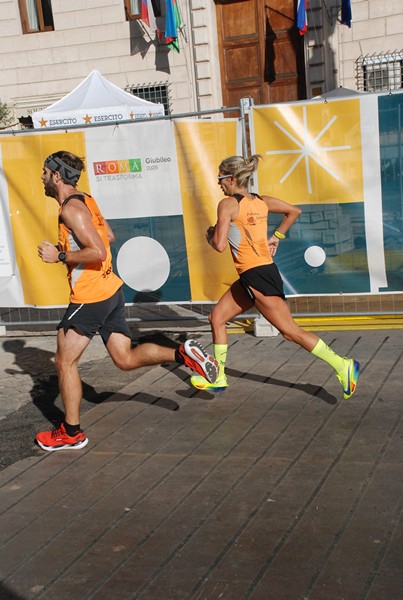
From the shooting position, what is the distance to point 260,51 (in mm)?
22250

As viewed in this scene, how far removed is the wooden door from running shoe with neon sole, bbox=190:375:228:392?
661 inches

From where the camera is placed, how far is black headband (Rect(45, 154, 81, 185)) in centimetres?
563

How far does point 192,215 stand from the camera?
27.3 feet

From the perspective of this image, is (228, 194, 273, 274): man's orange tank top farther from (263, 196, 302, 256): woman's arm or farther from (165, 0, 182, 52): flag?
(165, 0, 182, 52): flag

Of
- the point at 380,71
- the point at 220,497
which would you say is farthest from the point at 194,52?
the point at 220,497

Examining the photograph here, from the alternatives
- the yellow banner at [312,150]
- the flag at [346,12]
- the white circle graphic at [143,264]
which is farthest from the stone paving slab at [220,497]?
the flag at [346,12]

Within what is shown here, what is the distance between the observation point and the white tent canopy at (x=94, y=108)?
1488 centimetres

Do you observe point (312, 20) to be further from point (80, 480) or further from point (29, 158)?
point (80, 480)

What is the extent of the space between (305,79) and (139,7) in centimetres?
500

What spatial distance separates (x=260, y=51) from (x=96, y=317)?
59.0 feet

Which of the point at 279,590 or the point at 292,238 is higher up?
the point at 292,238

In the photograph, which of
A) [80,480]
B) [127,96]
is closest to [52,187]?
[80,480]

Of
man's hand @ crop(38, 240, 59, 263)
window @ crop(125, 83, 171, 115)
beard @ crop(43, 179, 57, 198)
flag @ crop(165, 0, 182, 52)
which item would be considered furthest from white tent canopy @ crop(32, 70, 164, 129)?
man's hand @ crop(38, 240, 59, 263)

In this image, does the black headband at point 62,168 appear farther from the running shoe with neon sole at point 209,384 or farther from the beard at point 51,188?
the running shoe with neon sole at point 209,384
